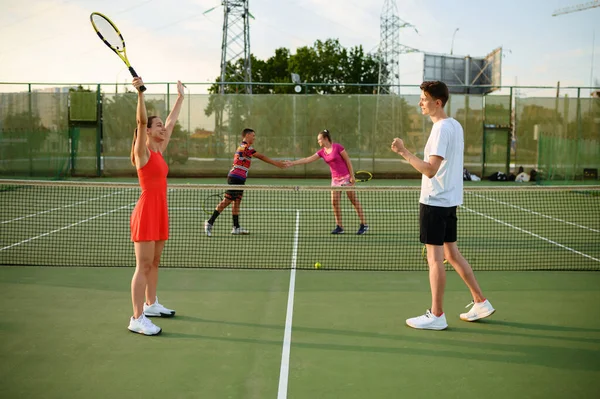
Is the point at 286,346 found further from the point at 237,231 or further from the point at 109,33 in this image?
the point at 237,231

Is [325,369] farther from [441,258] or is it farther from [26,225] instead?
[26,225]

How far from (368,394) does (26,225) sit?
8350 mm

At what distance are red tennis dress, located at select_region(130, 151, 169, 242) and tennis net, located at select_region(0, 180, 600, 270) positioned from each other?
1923mm

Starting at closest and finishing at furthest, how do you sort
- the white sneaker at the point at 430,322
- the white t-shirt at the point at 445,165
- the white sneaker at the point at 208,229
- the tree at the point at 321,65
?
1. the white t-shirt at the point at 445,165
2. the white sneaker at the point at 430,322
3. the white sneaker at the point at 208,229
4. the tree at the point at 321,65

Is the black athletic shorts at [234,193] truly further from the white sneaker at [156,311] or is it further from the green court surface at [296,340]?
the white sneaker at [156,311]

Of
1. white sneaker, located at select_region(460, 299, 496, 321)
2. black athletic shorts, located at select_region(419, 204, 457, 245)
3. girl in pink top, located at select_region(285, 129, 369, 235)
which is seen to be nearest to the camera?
black athletic shorts, located at select_region(419, 204, 457, 245)

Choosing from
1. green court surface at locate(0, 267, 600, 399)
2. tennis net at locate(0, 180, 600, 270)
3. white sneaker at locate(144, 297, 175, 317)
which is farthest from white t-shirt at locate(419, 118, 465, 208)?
white sneaker at locate(144, 297, 175, 317)

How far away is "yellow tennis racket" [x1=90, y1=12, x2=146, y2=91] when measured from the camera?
17.5ft

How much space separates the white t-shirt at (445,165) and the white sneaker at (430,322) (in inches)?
37.1

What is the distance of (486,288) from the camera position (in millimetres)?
6410

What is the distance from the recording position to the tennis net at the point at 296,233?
7.58m

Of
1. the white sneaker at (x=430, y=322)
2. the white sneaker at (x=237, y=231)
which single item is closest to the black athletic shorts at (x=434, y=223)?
the white sneaker at (x=430, y=322)

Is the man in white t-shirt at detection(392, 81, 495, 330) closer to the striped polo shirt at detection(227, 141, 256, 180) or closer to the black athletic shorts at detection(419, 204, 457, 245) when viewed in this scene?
the black athletic shorts at detection(419, 204, 457, 245)

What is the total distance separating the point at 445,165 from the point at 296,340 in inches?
70.8
